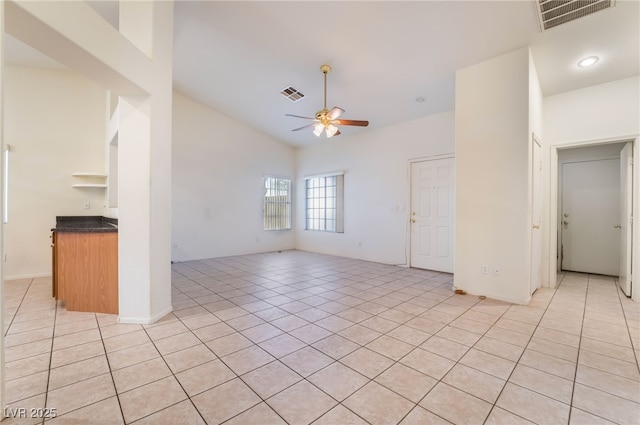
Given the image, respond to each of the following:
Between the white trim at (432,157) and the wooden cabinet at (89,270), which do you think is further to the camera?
the white trim at (432,157)

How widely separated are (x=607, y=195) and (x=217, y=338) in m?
6.55

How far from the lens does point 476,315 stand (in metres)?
3.00

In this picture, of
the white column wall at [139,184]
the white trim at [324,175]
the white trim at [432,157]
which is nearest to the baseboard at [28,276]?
the white column wall at [139,184]

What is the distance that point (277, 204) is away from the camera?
7.64 metres

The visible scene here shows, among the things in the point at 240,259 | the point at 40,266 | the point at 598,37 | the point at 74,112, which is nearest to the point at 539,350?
the point at 598,37

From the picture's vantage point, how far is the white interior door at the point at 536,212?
A: 11.9 feet

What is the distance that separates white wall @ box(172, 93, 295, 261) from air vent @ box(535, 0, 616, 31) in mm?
5820

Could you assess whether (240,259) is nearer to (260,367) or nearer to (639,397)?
(260,367)

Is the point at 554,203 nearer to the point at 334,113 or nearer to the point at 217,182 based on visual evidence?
the point at 334,113

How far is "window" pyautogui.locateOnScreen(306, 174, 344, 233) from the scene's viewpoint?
6.75m

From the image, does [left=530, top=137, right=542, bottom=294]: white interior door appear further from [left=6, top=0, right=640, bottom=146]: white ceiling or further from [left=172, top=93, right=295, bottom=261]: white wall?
[left=172, top=93, right=295, bottom=261]: white wall

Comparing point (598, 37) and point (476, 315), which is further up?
point (598, 37)

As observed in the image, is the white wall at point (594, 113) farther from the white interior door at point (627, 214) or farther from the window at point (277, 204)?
the window at point (277, 204)

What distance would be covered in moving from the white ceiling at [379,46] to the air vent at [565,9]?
0.08 metres
